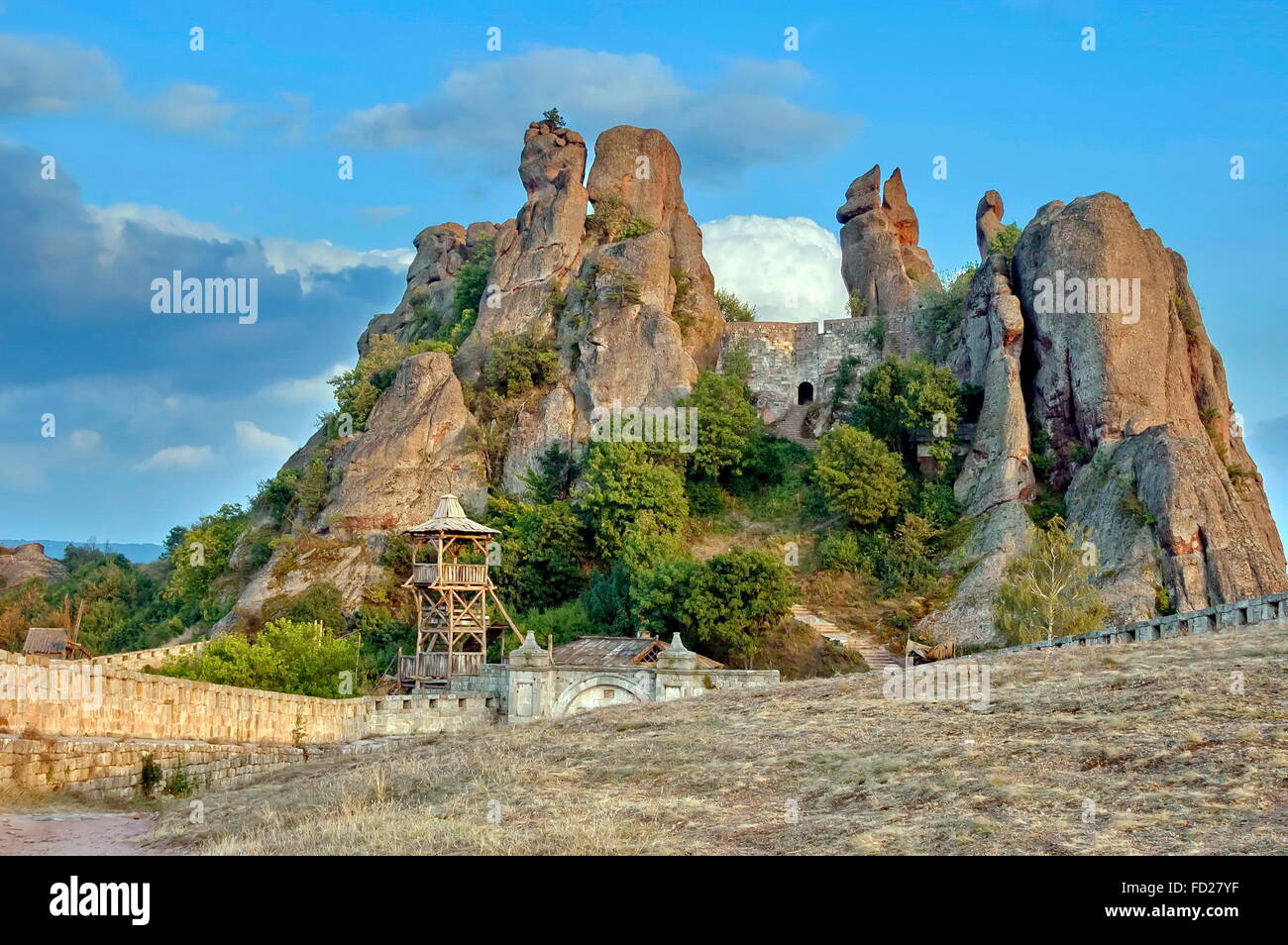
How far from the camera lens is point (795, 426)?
57.2 meters

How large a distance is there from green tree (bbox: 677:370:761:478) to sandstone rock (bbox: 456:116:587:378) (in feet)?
30.2

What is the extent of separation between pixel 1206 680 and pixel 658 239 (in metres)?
46.8

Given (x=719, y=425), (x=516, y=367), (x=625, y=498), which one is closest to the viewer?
(x=625, y=498)

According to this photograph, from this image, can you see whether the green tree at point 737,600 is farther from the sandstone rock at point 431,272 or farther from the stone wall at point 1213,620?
the sandstone rock at point 431,272

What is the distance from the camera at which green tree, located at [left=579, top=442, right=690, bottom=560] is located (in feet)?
156

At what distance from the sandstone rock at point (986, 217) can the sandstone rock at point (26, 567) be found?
2038 inches

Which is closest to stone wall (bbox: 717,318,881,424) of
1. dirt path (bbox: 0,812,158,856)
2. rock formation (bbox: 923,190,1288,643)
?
rock formation (bbox: 923,190,1288,643)

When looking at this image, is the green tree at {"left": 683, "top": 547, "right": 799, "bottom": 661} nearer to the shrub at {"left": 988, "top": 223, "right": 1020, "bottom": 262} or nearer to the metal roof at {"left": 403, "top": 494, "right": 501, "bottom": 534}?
the metal roof at {"left": 403, "top": 494, "right": 501, "bottom": 534}

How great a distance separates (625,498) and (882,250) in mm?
22980

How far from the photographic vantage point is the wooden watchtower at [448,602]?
40.2 metres

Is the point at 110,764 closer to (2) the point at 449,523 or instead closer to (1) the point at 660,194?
(2) the point at 449,523

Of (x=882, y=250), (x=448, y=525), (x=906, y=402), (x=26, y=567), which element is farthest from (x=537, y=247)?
(x=26, y=567)

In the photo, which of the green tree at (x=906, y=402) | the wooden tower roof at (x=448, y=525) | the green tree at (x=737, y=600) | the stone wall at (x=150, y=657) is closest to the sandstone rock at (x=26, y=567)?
the stone wall at (x=150, y=657)
